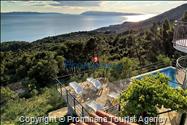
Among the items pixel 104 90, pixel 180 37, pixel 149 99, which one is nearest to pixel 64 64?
pixel 104 90

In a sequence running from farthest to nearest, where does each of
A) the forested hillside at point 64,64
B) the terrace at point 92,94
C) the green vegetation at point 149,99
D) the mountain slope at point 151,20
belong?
the mountain slope at point 151,20 → the forested hillside at point 64,64 → the terrace at point 92,94 → the green vegetation at point 149,99

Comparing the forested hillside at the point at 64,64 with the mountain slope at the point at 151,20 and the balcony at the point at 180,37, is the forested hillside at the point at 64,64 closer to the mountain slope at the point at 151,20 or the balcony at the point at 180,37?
the balcony at the point at 180,37

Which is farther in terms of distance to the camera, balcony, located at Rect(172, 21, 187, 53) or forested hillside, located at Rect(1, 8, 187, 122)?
forested hillside, located at Rect(1, 8, 187, 122)

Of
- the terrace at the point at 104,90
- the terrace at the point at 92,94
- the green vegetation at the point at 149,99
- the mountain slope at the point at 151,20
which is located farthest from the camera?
the mountain slope at the point at 151,20

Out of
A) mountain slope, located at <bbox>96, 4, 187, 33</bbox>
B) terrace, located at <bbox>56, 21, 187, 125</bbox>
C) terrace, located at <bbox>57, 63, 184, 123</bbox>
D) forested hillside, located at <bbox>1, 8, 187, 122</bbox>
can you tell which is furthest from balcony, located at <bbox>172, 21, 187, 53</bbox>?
mountain slope, located at <bbox>96, 4, 187, 33</bbox>

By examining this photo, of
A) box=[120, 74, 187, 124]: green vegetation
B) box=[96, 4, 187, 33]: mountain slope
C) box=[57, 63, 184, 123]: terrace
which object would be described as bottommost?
box=[96, 4, 187, 33]: mountain slope

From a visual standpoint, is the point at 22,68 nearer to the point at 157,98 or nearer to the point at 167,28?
the point at 167,28

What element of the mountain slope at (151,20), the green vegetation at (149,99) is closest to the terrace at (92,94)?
the green vegetation at (149,99)

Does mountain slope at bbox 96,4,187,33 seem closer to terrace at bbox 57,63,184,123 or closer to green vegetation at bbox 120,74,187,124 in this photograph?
terrace at bbox 57,63,184,123

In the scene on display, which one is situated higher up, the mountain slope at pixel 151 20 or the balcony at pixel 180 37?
the balcony at pixel 180 37
